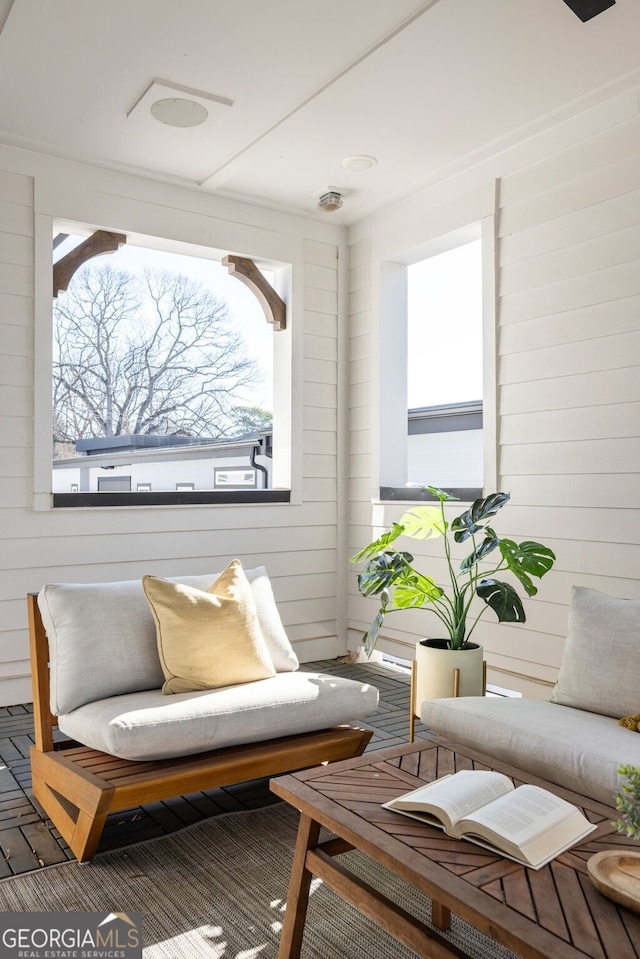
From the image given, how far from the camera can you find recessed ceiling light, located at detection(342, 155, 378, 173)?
415cm

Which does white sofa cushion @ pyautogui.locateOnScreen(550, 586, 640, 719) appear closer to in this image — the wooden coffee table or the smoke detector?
the wooden coffee table

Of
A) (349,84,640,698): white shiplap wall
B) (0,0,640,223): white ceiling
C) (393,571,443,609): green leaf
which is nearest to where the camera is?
(0,0,640,223): white ceiling

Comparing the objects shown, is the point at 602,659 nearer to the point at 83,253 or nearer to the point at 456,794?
the point at 456,794

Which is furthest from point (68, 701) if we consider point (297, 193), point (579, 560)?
point (297, 193)

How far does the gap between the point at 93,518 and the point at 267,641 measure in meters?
1.65

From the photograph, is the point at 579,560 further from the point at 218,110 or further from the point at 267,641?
the point at 218,110

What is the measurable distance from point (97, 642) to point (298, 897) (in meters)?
1.22

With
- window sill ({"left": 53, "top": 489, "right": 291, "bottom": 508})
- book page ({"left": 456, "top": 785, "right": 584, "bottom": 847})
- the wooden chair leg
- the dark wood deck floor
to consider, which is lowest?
the dark wood deck floor

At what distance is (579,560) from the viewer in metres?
3.60

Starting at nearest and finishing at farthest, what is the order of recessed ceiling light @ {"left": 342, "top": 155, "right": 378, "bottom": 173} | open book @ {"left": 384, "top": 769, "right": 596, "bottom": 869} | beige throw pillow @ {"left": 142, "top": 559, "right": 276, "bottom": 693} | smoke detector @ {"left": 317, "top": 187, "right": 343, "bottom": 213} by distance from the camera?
1. open book @ {"left": 384, "top": 769, "right": 596, "bottom": 869}
2. beige throw pillow @ {"left": 142, "top": 559, "right": 276, "bottom": 693}
3. recessed ceiling light @ {"left": 342, "top": 155, "right": 378, "bottom": 173}
4. smoke detector @ {"left": 317, "top": 187, "right": 343, "bottom": 213}

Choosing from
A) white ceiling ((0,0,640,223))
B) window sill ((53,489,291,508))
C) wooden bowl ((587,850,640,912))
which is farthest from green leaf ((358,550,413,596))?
white ceiling ((0,0,640,223))

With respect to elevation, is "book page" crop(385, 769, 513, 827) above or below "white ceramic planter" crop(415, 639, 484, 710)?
above

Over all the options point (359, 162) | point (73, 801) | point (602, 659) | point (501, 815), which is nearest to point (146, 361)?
point (359, 162)

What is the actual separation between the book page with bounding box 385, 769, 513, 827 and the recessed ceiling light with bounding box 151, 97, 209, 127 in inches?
126
